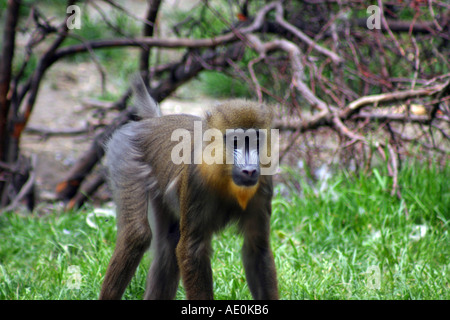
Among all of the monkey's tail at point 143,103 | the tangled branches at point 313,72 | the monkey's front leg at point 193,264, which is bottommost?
the monkey's front leg at point 193,264

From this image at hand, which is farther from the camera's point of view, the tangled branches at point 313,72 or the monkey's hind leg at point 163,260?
the tangled branches at point 313,72

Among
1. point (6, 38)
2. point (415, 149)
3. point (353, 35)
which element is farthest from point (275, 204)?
point (6, 38)

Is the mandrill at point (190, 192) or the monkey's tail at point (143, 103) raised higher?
the monkey's tail at point (143, 103)

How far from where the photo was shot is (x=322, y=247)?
4320 mm

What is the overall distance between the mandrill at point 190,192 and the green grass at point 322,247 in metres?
0.30

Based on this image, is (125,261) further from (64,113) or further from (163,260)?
(64,113)

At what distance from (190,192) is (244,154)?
415mm

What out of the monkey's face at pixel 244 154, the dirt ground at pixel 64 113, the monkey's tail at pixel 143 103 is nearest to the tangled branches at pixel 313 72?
the dirt ground at pixel 64 113

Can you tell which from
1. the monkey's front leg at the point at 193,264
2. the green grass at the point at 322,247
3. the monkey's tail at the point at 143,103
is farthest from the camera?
the monkey's tail at the point at 143,103

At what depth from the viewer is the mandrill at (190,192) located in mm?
2750

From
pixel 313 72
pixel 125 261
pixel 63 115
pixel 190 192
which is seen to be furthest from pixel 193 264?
pixel 63 115

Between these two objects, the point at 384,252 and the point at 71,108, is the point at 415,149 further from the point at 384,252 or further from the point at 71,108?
the point at 71,108

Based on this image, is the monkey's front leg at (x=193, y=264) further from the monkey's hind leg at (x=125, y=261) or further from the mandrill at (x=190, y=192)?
the monkey's hind leg at (x=125, y=261)

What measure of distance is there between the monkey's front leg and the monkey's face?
18.0 inches
